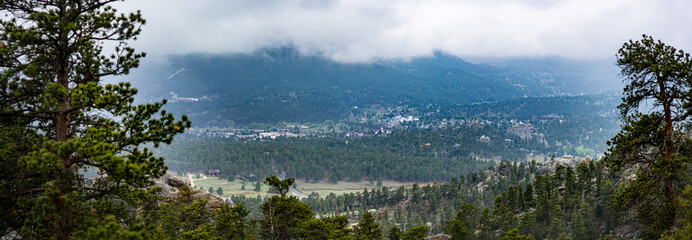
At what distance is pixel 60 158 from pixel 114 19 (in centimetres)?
488

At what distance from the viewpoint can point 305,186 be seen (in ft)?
504

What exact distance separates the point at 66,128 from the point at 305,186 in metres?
144

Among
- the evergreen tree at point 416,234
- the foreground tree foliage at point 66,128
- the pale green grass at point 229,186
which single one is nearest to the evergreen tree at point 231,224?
the evergreen tree at point 416,234

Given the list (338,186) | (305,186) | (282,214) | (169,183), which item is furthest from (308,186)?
(282,214)

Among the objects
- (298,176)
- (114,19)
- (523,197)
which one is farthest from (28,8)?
(298,176)

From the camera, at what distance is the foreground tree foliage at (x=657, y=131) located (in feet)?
45.6

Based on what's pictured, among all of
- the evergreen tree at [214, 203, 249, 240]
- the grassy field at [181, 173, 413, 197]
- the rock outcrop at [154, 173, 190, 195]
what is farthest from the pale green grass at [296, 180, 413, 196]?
the evergreen tree at [214, 203, 249, 240]

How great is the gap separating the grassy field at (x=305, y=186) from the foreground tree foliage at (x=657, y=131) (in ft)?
414

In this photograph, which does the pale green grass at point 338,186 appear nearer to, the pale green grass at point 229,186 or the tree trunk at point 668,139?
the pale green grass at point 229,186

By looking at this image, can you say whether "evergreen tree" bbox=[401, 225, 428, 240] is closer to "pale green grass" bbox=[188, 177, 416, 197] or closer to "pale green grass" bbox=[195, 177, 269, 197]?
"pale green grass" bbox=[195, 177, 269, 197]

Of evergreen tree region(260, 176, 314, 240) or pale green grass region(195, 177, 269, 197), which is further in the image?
pale green grass region(195, 177, 269, 197)

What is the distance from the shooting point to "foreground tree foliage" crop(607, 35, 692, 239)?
13.9 m

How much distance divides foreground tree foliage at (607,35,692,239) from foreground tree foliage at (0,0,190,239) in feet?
53.9

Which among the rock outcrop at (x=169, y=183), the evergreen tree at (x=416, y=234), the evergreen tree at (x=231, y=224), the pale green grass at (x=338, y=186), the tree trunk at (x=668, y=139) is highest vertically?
the tree trunk at (x=668, y=139)
